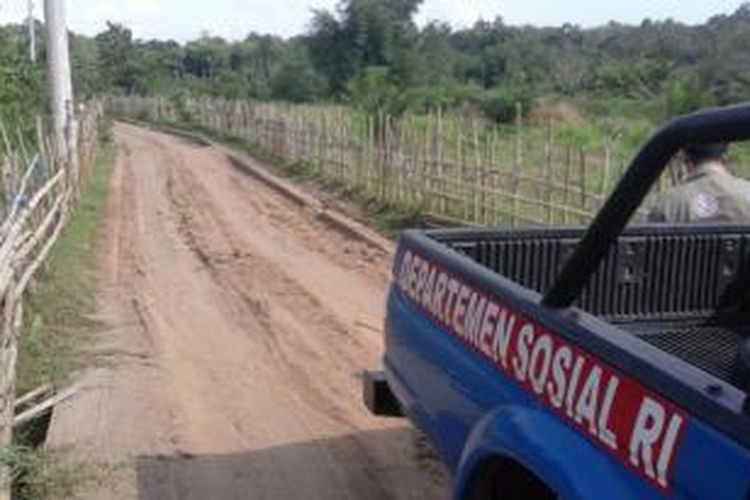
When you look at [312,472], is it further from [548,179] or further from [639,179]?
[548,179]

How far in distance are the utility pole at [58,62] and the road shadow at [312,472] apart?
13.8m

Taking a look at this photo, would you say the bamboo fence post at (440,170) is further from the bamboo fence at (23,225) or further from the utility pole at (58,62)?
the utility pole at (58,62)

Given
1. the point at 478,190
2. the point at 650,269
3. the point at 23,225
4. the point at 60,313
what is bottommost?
the point at 60,313

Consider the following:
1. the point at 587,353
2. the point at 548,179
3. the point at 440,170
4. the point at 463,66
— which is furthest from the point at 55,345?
the point at 463,66

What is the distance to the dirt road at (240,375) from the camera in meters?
5.80

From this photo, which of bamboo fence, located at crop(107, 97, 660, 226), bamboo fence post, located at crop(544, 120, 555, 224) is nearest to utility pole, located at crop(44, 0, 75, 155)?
bamboo fence, located at crop(107, 97, 660, 226)

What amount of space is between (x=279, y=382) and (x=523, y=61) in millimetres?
56129

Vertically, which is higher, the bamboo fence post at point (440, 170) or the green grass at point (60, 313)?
the bamboo fence post at point (440, 170)

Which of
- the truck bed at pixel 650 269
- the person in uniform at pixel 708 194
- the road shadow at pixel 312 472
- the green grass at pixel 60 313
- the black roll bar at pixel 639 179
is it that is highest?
the black roll bar at pixel 639 179

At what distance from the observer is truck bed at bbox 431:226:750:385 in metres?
4.41

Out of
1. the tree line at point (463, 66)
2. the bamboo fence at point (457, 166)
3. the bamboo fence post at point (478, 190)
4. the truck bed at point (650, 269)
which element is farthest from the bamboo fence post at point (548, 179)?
the tree line at point (463, 66)

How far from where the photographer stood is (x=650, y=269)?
4551mm

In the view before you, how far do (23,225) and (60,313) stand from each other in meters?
1.03

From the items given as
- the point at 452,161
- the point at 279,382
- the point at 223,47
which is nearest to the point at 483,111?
the point at 452,161
